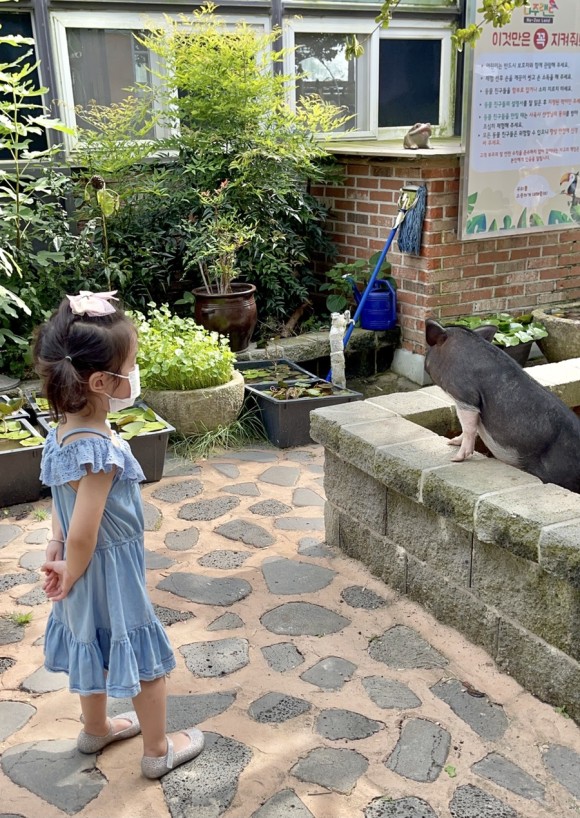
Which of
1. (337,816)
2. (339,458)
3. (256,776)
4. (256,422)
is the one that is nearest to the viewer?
(337,816)

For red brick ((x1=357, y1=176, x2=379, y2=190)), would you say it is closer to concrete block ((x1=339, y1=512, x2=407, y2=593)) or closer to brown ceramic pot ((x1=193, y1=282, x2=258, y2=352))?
brown ceramic pot ((x1=193, y1=282, x2=258, y2=352))

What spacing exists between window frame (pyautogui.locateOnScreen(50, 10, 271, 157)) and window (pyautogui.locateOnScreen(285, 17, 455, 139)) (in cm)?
129

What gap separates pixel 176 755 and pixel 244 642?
74cm

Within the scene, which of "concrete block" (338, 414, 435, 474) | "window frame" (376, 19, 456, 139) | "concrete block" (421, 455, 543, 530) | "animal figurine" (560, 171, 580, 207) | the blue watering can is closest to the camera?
"concrete block" (421, 455, 543, 530)

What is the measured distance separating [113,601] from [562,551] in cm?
137

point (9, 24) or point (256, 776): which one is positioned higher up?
point (9, 24)

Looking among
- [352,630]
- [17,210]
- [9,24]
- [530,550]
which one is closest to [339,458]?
[352,630]

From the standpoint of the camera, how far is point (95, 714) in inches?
102

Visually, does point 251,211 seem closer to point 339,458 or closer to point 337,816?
point 339,458

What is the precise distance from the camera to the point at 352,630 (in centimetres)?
332

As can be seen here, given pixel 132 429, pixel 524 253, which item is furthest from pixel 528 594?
pixel 524 253

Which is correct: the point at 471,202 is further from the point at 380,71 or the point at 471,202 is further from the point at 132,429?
the point at 132,429

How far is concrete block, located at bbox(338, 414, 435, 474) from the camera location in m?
3.50

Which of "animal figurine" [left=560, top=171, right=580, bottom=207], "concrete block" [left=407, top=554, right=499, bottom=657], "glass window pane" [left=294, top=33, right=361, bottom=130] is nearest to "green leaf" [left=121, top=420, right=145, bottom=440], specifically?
"concrete block" [left=407, top=554, right=499, bottom=657]
